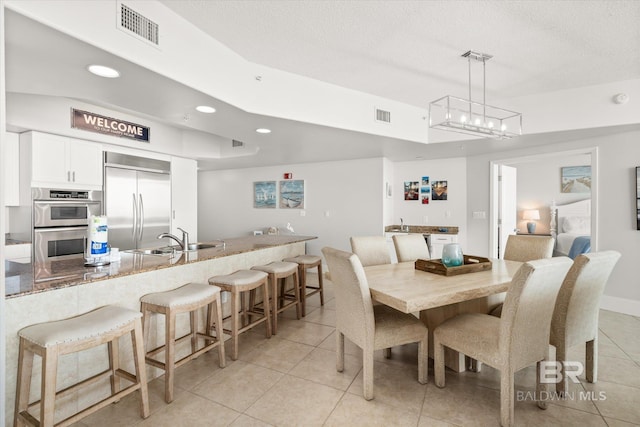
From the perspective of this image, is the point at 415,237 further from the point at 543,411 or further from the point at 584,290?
the point at 543,411

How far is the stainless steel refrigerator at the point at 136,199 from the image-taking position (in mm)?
Result: 4258

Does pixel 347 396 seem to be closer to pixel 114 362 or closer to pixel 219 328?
pixel 219 328

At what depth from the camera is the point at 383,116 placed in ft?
12.5

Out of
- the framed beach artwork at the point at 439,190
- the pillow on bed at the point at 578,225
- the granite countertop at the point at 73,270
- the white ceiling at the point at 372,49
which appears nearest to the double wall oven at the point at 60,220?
the granite countertop at the point at 73,270

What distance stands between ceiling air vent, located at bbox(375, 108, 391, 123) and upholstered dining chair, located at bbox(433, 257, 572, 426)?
254 centimetres

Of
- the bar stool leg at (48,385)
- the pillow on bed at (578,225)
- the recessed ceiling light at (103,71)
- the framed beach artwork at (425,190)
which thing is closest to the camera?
the bar stool leg at (48,385)

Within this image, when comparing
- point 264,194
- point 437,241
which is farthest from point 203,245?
point 437,241

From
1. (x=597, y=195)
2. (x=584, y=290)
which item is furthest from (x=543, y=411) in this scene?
(x=597, y=195)

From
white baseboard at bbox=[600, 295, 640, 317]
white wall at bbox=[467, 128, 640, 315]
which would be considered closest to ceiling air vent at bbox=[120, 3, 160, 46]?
white wall at bbox=[467, 128, 640, 315]

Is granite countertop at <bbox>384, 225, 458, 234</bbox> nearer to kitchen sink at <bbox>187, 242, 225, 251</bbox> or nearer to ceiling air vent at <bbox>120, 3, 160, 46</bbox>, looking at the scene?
kitchen sink at <bbox>187, 242, 225, 251</bbox>

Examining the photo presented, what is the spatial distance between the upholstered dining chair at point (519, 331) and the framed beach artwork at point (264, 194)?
193 inches

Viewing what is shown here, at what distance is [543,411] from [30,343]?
2839mm

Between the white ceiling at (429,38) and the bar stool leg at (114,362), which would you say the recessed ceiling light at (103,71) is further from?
the bar stool leg at (114,362)

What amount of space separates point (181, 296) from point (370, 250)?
5.85ft
